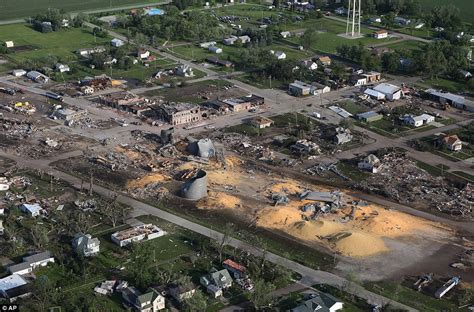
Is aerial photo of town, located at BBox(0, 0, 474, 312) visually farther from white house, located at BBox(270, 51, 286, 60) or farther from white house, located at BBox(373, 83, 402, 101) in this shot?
white house, located at BBox(270, 51, 286, 60)

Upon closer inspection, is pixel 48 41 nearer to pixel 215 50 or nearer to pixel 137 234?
pixel 215 50

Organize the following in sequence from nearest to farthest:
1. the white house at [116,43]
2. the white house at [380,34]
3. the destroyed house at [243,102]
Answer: the destroyed house at [243,102] < the white house at [116,43] < the white house at [380,34]

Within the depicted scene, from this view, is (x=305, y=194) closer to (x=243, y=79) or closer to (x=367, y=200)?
(x=367, y=200)

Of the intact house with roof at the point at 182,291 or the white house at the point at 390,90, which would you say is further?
the white house at the point at 390,90

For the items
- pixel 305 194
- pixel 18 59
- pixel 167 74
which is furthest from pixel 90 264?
pixel 18 59

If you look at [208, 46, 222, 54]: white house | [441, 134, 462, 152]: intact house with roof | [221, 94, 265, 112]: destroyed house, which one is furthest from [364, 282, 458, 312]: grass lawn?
[208, 46, 222, 54]: white house

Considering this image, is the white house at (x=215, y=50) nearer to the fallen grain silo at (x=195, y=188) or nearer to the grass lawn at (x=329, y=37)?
the grass lawn at (x=329, y=37)

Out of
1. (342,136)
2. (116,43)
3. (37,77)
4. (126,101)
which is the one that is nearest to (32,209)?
(126,101)

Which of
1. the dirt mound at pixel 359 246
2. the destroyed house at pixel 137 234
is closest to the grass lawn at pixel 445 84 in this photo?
the dirt mound at pixel 359 246

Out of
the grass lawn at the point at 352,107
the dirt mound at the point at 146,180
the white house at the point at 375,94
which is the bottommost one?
the grass lawn at the point at 352,107
